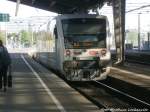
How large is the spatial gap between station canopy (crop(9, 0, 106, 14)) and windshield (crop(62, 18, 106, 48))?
20455 millimetres

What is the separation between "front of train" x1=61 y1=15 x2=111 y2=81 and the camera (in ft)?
76.4

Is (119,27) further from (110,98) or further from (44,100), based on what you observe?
(44,100)

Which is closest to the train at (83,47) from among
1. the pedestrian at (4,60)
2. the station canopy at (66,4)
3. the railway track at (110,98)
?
the railway track at (110,98)

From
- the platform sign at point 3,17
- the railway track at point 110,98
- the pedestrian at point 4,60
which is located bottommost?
the railway track at point 110,98

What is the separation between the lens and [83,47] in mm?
23641

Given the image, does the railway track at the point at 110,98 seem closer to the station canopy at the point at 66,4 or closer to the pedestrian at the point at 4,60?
the pedestrian at the point at 4,60

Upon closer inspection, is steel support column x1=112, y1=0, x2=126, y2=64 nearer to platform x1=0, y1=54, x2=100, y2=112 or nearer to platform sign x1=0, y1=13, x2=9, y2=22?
platform sign x1=0, y1=13, x2=9, y2=22

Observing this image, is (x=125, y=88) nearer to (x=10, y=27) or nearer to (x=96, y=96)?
(x=96, y=96)

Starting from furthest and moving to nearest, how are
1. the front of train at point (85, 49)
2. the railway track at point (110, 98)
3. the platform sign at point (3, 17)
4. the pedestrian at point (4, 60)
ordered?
1. the platform sign at point (3, 17)
2. the front of train at point (85, 49)
3. the railway track at point (110, 98)
4. the pedestrian at point (4, 60)

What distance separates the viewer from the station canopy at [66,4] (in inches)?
1845

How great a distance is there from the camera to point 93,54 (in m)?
23.6

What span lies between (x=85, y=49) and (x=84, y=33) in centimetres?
78

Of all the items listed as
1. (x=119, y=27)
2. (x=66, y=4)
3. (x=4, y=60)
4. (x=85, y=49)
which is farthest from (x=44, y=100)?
(x=66, y=4)

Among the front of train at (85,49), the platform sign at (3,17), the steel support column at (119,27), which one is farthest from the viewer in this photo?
the platform sign at (3,17)
